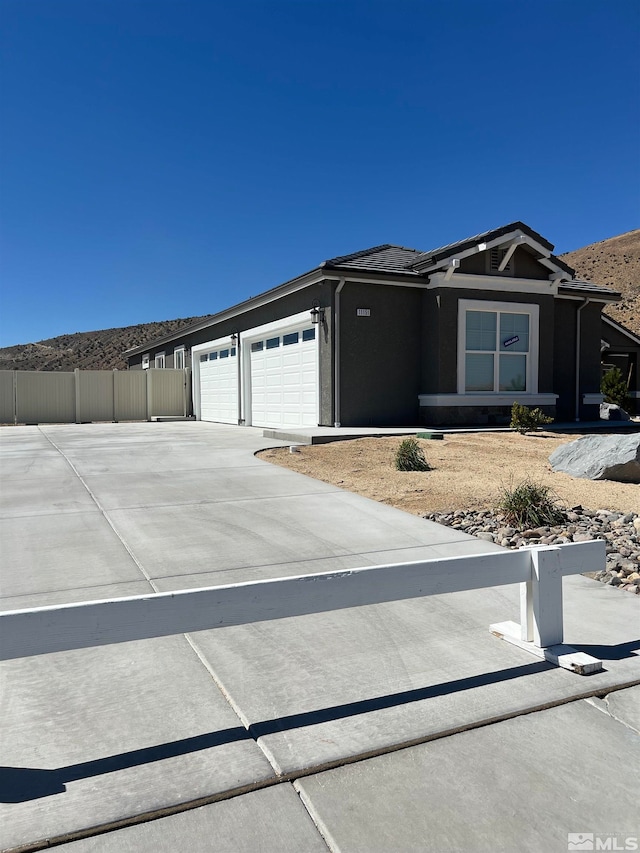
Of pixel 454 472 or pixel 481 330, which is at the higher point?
pixel 481 330

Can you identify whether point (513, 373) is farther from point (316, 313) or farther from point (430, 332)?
point (316, 313)

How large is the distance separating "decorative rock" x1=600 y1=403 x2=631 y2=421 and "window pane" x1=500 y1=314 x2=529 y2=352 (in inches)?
169

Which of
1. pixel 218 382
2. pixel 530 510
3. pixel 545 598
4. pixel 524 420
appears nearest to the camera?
pixel 545 598

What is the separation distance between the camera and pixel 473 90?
16141mm

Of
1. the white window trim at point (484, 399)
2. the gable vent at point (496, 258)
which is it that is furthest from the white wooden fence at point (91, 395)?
the gable vent at point (496, 258)

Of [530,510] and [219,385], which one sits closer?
[530,510]

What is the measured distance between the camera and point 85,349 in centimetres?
7706

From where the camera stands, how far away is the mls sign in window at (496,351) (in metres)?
15.9

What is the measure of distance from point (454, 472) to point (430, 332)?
275 inches

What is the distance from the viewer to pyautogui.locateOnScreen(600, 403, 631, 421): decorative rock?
18578mm

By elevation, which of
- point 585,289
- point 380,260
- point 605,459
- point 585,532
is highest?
point 380,260

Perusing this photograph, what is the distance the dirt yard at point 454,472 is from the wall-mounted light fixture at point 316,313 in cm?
400

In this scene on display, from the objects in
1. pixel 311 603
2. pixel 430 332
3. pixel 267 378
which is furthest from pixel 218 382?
pixel 311 603

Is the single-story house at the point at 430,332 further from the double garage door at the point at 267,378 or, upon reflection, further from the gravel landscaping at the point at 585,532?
the gravel landscaping at the point at 585,532
